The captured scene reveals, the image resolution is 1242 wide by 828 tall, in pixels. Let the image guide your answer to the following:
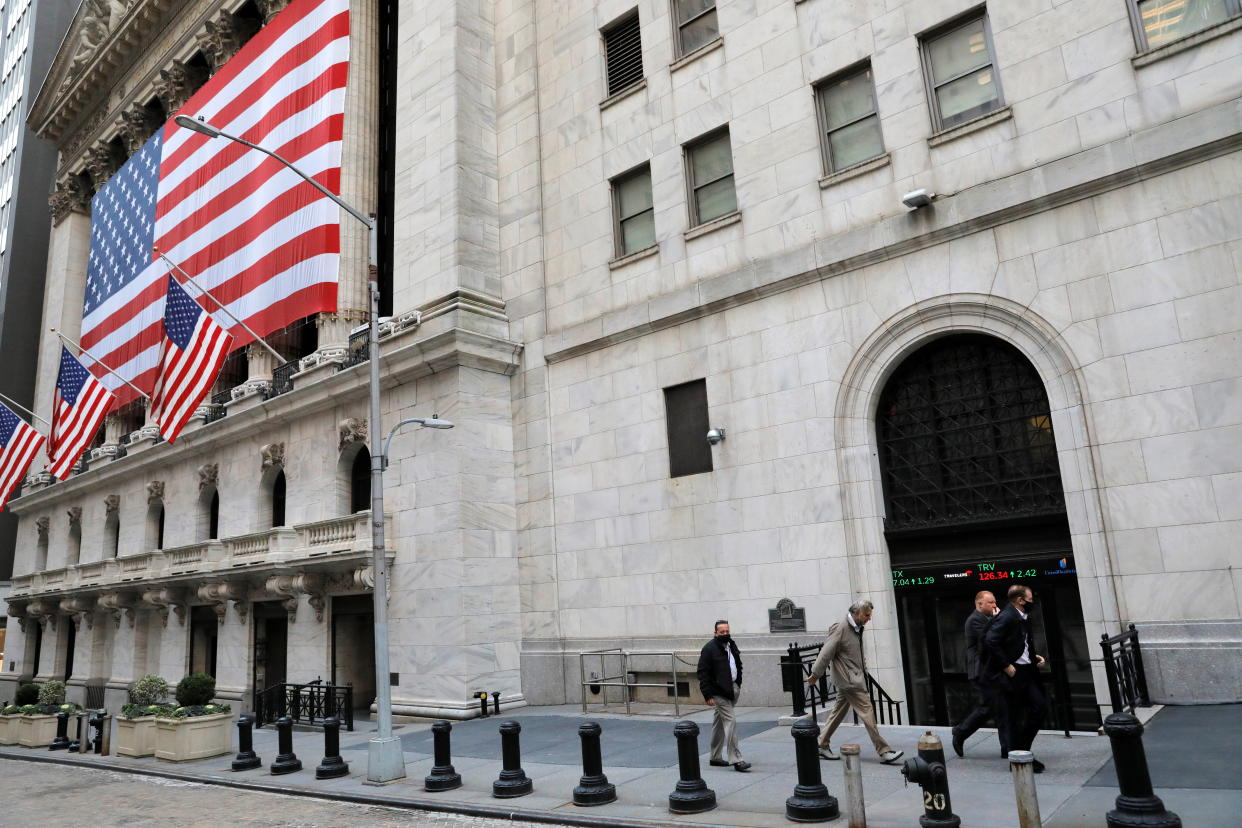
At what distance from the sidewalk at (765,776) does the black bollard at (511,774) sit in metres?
0.14

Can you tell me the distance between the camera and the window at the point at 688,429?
17.0 metres

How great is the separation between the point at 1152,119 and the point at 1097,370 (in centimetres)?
373

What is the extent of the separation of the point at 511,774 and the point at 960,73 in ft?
43.3

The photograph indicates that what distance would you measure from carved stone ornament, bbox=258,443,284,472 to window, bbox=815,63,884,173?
17248 mm

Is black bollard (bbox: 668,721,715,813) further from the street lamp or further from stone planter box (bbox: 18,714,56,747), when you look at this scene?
stone planter box (bbox: 18,714,56,747)

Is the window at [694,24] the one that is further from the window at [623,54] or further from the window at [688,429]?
the window at [688,429]

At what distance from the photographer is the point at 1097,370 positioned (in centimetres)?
1242

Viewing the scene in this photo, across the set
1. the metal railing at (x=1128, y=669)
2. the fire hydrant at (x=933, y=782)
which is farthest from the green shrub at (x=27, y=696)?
the metal railing at (x=1128, y=669)

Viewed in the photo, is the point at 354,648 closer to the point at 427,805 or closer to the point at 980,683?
the point at 427,805

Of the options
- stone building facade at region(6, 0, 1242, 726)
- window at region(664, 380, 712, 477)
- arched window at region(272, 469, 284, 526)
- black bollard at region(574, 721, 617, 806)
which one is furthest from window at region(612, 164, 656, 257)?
arched window at region(272, 469, 284, 526)

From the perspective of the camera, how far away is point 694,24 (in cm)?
1862

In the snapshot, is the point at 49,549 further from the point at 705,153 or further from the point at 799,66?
the point at 799,66

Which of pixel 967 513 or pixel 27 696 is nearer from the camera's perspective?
pixel 967 513

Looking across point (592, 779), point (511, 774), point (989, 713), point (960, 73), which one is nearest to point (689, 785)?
point (592, 779)
